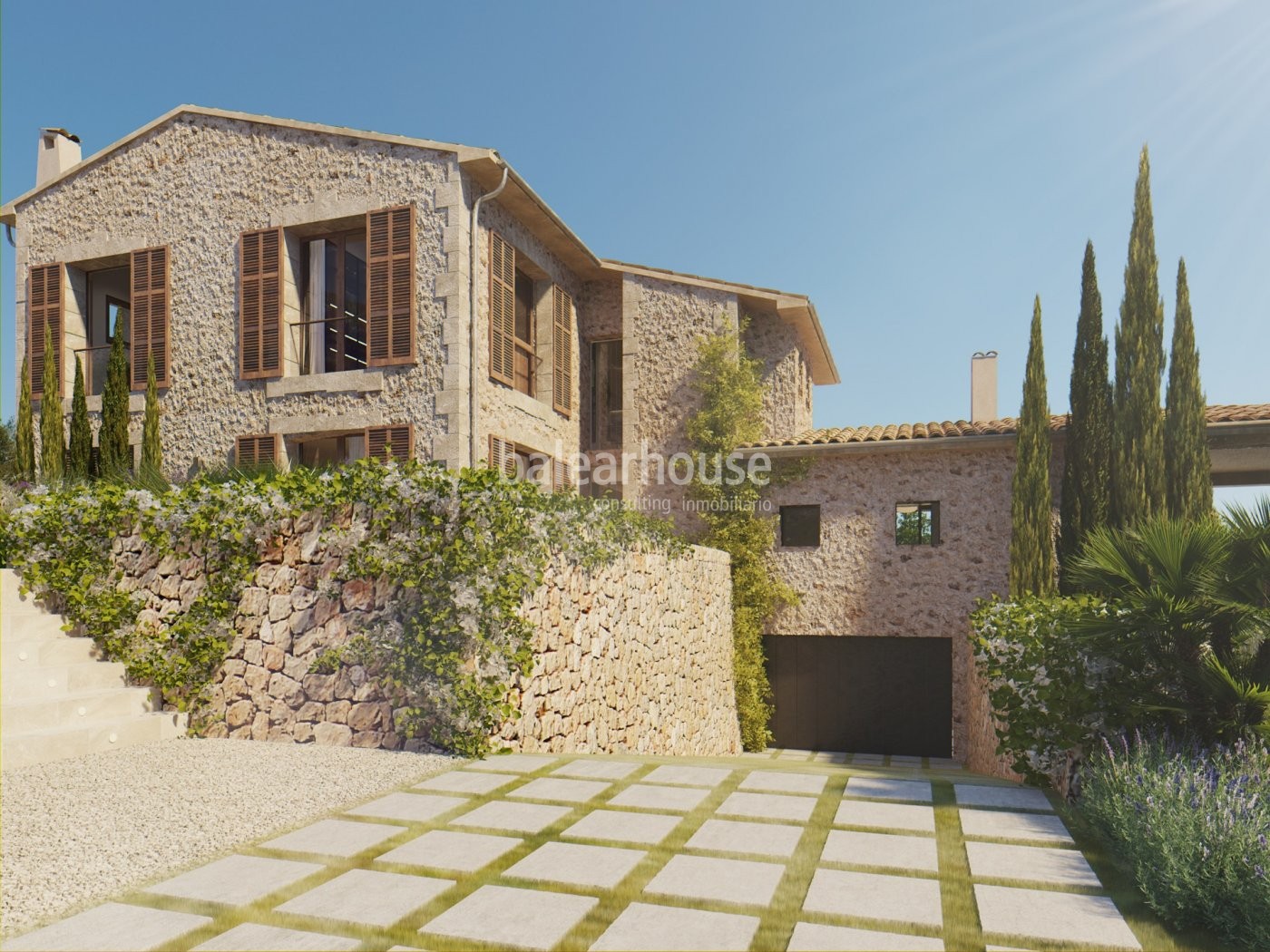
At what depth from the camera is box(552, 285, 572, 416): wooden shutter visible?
14.2m

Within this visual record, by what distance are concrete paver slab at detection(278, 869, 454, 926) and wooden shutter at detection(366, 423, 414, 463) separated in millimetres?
8254

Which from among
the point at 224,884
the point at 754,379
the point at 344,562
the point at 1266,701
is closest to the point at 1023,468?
A: the point at 754,379

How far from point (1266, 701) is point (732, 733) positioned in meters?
9.44

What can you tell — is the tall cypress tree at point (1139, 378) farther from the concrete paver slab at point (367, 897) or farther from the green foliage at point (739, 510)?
the concrete paver slab at point (367, 897)

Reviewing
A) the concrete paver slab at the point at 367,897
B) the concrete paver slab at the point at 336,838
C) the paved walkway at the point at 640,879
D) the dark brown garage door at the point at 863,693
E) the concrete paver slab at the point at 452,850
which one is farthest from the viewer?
the dark brown garage door at the point at 863,693

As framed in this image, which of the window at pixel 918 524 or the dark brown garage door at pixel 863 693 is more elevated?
the window at pixel 918 524

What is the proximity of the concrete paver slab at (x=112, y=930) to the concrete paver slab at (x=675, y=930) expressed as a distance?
1.68 metres

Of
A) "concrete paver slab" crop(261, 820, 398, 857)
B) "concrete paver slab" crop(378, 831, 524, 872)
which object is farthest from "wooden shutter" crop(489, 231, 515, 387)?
"concrete paver slab" crop(378, 831, 524, 872)

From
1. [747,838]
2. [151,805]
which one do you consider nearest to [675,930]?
[747,838]

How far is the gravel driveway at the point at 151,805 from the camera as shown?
358 centimetres

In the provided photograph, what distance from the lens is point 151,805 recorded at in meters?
4.69

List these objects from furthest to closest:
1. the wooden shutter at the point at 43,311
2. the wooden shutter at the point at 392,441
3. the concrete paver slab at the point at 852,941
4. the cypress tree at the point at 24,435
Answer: the wooden shutter at the point at 43,311, the cypress tree at the point at 24,435, the wooden shutter at the point at 392,441, the concrete paver slab at the point at 852,941

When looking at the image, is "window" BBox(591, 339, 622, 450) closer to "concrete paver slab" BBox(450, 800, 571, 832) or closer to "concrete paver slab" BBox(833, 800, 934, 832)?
"concrete paver slab" BBox(450, 800, 571, 832)

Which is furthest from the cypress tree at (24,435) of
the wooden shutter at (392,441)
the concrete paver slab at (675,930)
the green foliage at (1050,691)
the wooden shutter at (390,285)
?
the green foliage at (1050,691)
